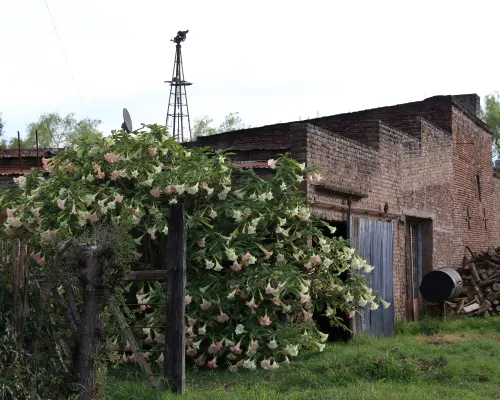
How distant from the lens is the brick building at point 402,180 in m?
12.1

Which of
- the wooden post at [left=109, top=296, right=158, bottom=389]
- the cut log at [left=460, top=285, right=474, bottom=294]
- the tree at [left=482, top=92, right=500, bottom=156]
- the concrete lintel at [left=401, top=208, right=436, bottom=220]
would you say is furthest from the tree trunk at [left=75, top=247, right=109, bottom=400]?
the tree at [left=482, top=92, right=500, bottom=156]

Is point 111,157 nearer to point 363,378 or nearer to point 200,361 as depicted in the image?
point 200,361

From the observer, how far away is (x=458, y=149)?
62.2 ft

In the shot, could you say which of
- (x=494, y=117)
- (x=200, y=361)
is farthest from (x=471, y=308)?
(x=494, y=117)

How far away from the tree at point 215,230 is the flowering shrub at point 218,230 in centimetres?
2

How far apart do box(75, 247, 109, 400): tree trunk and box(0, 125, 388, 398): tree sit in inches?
90.0

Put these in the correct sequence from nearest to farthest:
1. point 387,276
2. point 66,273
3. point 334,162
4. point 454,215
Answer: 1. point 66,273
2. point 334,162
3. point 387,276
4. point 454,215

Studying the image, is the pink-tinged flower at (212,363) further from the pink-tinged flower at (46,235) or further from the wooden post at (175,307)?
the pink-tinged flower at (46,235)

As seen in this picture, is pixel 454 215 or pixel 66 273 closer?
pixel 66 273

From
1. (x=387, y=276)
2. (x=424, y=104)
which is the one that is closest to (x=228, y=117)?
(x=424, y=104)

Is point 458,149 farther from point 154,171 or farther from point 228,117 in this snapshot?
point 228,117

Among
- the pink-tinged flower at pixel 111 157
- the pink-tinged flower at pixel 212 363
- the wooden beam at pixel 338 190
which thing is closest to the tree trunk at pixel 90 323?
the pink-tinged flower at pixel 212 363

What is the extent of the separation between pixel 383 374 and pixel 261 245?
2372mm

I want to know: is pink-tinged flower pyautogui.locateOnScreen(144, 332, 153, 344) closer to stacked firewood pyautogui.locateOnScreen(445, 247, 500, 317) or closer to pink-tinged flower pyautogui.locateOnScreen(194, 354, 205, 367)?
pink-tinged flower pyautogui.locateOnScreen(194, 354, 205, 367)
